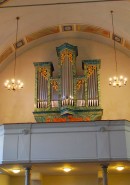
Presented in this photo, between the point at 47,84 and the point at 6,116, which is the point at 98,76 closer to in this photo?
the point at 47,84

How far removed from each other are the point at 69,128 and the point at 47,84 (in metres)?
3.83

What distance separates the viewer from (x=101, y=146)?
1084cm

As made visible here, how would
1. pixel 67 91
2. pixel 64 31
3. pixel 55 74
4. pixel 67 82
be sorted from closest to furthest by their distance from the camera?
pixel 67 91
pixel 67 82
pixel 55 74
pixel 64 31

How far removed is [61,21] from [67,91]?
125 inches

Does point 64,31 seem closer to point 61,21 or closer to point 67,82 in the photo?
point 61,21

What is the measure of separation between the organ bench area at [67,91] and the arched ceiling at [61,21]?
120 centimetres

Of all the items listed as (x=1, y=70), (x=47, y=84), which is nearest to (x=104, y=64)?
(x=47, y=84)

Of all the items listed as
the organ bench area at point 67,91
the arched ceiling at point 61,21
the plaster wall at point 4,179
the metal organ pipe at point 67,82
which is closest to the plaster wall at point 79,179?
the plaster wall at point 4,179

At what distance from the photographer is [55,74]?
15383 millimetres

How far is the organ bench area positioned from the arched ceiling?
3.95ft

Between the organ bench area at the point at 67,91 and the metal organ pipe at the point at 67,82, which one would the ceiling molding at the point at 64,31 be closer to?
the organ bench area at the point at 67,91

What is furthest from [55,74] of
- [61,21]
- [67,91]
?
[61,21]

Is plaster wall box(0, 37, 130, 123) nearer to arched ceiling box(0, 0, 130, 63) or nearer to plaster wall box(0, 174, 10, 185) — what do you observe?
arched ceiling box(0, 0, 130, 63)

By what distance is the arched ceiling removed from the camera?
43.1ft
